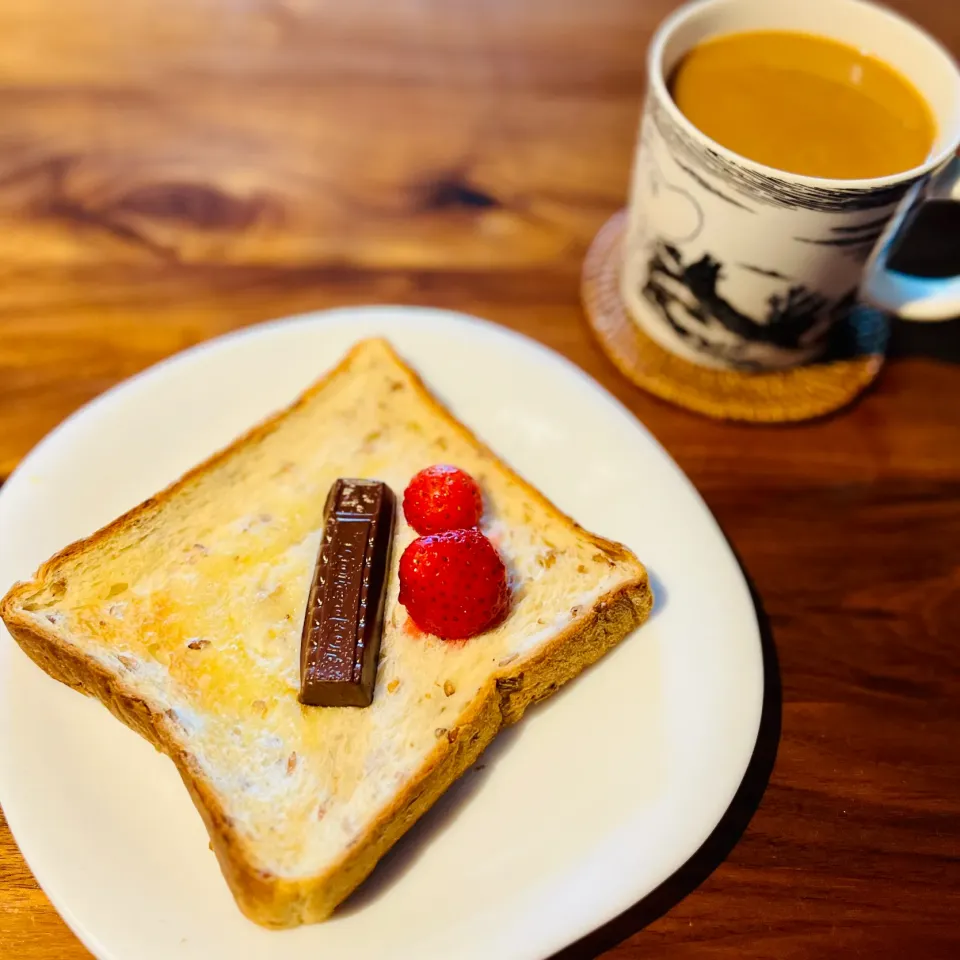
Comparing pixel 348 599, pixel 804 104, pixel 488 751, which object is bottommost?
pixel 488 751

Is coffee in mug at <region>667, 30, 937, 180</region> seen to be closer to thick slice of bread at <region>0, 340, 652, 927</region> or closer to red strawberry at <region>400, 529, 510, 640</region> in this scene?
thick slice of bread at <region>0, 340, 652, 927</region>

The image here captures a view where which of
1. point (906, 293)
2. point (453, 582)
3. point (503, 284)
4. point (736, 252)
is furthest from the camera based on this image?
point (503, 284)

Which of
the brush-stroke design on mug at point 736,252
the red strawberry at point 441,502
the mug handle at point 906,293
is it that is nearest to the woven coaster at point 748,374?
the brush-stroke design on mug at point 736,252

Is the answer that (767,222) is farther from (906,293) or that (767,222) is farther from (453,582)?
(453,582)

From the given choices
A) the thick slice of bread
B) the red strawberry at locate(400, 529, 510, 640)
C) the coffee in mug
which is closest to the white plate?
the thick slice of bread

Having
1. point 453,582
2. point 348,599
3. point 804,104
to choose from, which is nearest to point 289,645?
point 348,599
